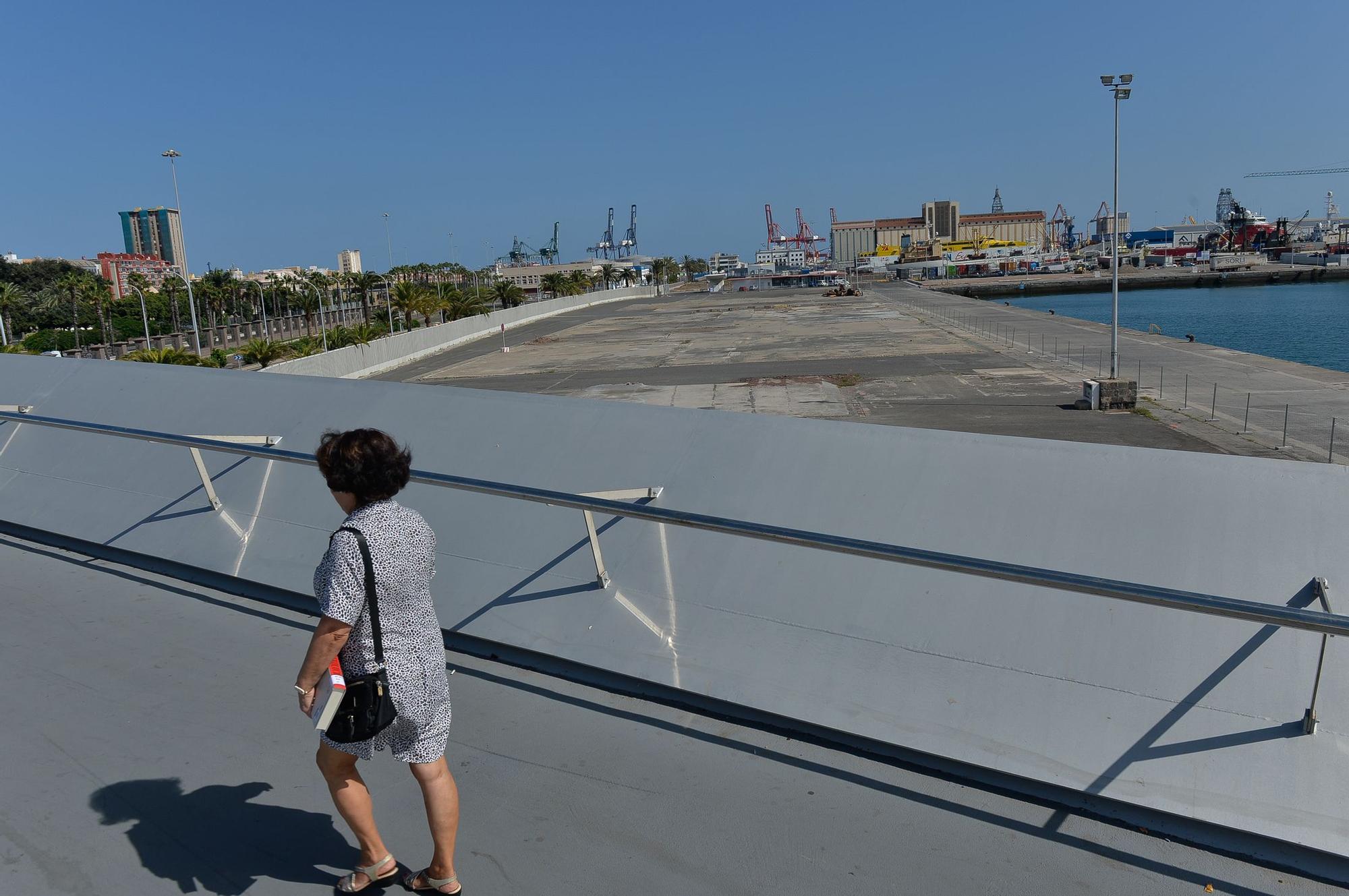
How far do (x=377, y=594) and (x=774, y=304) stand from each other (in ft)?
255

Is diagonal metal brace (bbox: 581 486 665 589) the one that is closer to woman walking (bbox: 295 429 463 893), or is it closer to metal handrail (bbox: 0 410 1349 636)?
metal handrail (bbox: 0 410 1349 636)

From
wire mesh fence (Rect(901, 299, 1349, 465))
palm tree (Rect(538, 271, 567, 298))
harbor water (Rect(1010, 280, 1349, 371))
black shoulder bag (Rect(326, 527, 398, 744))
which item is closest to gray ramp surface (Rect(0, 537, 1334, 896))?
black shoulder bag (Rect(326, 527, 398, 744))

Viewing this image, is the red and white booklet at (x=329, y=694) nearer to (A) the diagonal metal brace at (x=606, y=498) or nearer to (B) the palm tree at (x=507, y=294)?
(A) the diagonal metal brace at (x=606, y=498)

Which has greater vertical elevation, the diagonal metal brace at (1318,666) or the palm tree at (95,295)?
the palm tree at (95,295)

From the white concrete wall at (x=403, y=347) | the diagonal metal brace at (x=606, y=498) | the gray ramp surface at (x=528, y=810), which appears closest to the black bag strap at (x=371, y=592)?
the gray ramp surface at (x=528, y=810)

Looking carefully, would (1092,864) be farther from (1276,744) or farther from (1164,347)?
(1164,347)

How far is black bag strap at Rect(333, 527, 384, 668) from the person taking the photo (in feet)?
7.79

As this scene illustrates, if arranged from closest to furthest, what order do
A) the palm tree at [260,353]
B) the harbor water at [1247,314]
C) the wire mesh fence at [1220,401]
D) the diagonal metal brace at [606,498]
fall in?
the diagonal metal brace at [606,498]
the wire mesh fence at [1220,401]
the palm tree at [260,353]
the harbor water at [1247,314]

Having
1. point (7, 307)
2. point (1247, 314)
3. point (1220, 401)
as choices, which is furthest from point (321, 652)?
point (1247, 314)

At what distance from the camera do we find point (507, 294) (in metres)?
75.2

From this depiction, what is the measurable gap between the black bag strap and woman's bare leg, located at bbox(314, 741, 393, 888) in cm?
33

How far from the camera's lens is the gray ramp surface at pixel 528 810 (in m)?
2.64

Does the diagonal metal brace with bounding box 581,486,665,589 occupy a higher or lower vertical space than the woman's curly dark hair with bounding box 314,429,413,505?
lower

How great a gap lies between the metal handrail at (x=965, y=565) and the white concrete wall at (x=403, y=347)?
13.9 meters
